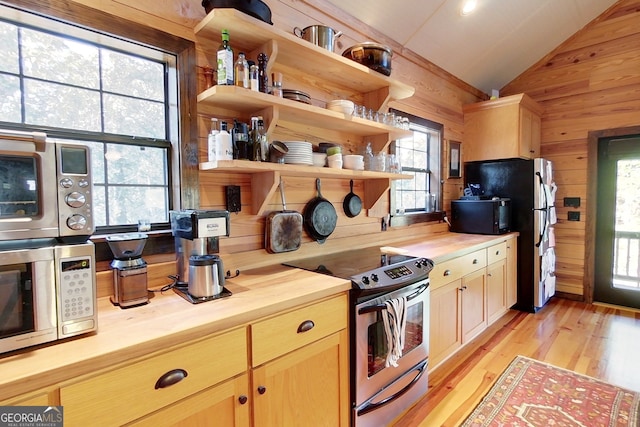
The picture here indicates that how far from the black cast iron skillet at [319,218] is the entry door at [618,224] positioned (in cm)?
348

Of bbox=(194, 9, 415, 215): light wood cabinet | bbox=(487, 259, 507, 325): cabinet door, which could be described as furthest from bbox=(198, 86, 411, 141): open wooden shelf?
bbox=(487, 259, 507, 325): cabinet door

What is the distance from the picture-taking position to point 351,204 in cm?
251

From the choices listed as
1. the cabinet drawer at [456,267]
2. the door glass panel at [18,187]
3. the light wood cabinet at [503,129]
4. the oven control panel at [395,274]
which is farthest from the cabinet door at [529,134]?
the door glass panel at [18,187]

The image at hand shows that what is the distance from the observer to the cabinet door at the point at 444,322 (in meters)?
2.27

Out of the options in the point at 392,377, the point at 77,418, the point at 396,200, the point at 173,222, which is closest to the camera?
the point at 77,418

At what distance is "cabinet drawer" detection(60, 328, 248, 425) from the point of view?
0.89 metres

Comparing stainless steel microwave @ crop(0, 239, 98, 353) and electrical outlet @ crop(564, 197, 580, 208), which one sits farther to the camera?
electrical outlet @ crop(564, 197, 580, 208)

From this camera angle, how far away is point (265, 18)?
1699 mm

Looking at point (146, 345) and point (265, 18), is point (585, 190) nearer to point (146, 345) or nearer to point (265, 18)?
point (265, 18)

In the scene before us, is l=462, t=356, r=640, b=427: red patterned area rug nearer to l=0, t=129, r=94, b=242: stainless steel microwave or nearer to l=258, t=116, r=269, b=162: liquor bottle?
l=258, t=116, r=269, b=162: liquor bottle

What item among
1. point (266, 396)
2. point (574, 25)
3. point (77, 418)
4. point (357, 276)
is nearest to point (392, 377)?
point (357, 276)

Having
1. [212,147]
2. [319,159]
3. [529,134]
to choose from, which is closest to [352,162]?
[319,159]

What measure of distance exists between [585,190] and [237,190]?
4.06m

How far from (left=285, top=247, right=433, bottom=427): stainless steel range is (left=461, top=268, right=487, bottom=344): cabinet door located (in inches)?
26.3
